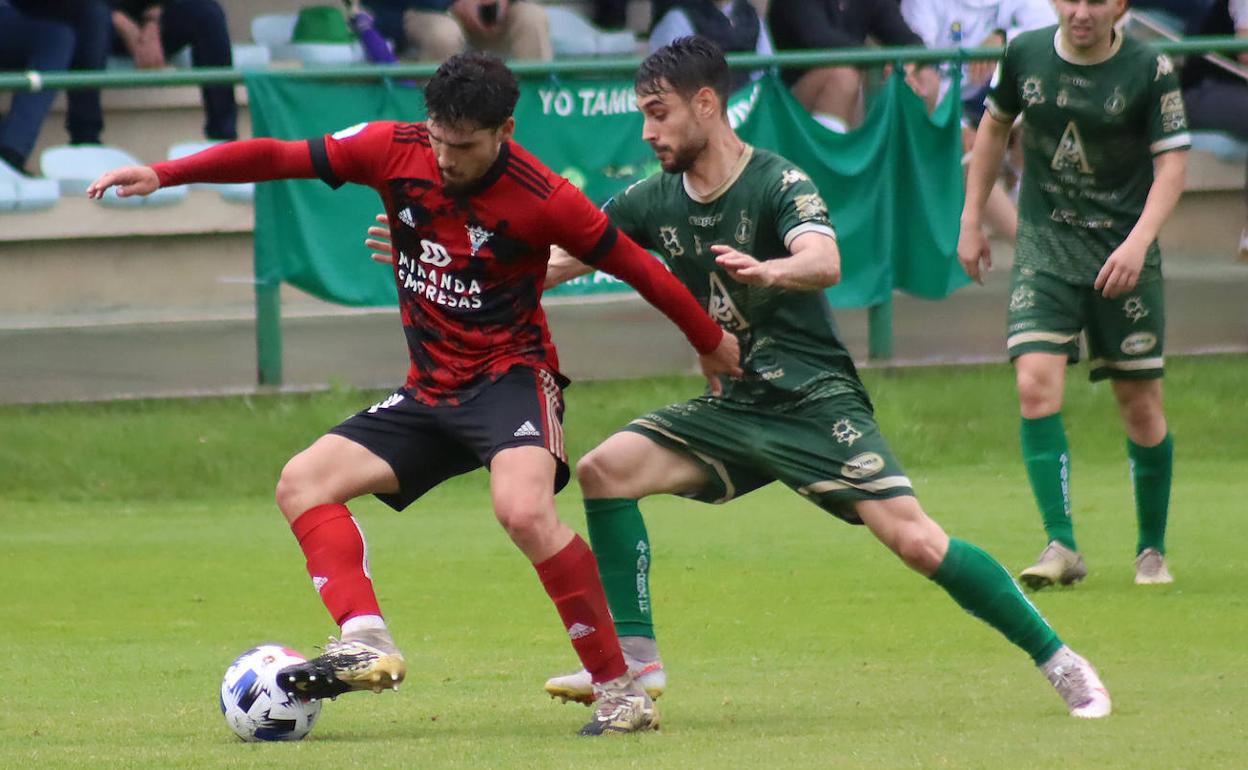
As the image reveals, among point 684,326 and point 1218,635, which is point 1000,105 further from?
point 684,326

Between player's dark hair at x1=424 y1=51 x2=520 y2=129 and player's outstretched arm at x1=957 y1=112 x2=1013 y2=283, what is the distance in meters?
2.72

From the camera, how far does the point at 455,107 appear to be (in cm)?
521

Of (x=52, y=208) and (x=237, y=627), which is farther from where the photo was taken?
(x=52, y=208)

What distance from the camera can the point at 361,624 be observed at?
525 centimetres

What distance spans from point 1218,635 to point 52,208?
304 inches

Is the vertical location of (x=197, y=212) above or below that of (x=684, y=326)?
below

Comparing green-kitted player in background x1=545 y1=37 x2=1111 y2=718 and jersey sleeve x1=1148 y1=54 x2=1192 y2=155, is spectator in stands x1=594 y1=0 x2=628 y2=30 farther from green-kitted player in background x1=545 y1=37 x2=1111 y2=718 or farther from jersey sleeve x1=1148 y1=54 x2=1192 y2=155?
green-kitted player in background x1=545 y1=37 x2=1111 y2=718

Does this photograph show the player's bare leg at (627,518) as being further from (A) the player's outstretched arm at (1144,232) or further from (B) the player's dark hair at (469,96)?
(A) the player's outstretched arm at (1144,232)

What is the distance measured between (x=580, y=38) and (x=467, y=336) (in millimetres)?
10581

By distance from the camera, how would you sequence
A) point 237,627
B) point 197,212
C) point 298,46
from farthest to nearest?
point 298,46
point 197,212
point 237,627

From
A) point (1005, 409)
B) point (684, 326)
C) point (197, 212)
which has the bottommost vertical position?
point (1005, 409)

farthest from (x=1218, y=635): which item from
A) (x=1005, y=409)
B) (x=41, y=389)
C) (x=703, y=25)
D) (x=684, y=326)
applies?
(x=703, y=25)

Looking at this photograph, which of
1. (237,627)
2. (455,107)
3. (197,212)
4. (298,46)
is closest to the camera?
(455,107)

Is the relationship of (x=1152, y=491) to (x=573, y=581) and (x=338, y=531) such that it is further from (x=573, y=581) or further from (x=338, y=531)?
(x=338, y=531)
